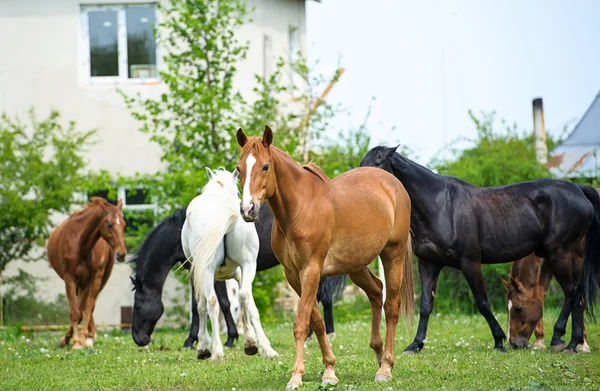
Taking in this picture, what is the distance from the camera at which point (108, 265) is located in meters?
14.4

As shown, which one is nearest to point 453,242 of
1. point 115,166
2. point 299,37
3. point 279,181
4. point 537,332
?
point 537,332

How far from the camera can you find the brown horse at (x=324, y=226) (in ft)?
23.7

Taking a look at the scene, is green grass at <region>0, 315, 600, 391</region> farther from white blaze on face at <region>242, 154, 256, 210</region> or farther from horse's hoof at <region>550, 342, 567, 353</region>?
white blaze on face at <region>242, 154, 256, 210</region>

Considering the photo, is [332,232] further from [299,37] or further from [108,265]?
[299,37]

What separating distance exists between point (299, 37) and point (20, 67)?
24.3 ft

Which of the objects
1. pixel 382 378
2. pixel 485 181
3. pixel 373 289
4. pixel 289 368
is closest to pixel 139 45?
pixel 485 181

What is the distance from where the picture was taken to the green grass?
7668 millimetres

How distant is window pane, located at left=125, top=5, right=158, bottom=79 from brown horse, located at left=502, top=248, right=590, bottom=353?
12.7 meters

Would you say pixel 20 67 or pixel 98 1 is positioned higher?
pixel 98 1

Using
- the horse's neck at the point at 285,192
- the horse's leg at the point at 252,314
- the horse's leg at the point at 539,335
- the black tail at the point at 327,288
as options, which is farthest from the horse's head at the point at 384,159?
the horse's neck at the point at 285,192

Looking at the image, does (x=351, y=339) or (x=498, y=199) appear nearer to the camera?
(x=498, y=199)

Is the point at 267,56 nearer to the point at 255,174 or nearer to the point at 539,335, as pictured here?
the point at 539,335

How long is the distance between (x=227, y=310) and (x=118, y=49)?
11392 millimetres

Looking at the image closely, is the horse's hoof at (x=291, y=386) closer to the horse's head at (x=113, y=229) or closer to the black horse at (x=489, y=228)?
the black horse at (x=489, y=228)
